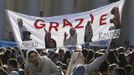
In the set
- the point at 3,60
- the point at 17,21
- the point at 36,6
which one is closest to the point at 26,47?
the point at 17,21

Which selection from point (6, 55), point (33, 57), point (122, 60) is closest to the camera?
point (33, 57)

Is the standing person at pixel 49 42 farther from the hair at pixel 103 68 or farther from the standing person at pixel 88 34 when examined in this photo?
the hair at pixel 103 68

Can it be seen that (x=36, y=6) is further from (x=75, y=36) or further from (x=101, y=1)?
(x=75, y=36)

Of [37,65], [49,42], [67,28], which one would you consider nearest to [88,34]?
[67,28]

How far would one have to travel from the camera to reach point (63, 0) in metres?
77.7

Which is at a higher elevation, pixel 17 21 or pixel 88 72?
pixel 17 21

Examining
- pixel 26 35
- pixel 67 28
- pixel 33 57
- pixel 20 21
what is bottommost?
pixel 33 57

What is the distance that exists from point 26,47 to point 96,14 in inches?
77.6

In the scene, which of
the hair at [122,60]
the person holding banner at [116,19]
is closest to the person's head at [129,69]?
the hair at [122,60]

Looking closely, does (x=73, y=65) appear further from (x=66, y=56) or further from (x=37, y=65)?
(x=66, y=56)

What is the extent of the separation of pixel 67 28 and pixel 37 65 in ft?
7.94

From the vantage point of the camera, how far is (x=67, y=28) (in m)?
16.3

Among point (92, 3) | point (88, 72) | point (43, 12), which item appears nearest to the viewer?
point (88, 72)

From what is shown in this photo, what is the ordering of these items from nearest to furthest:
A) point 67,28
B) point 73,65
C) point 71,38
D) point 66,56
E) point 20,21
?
point 73,65 → point 71,38 → point 67,28 → point 20,21 → point 66,56
